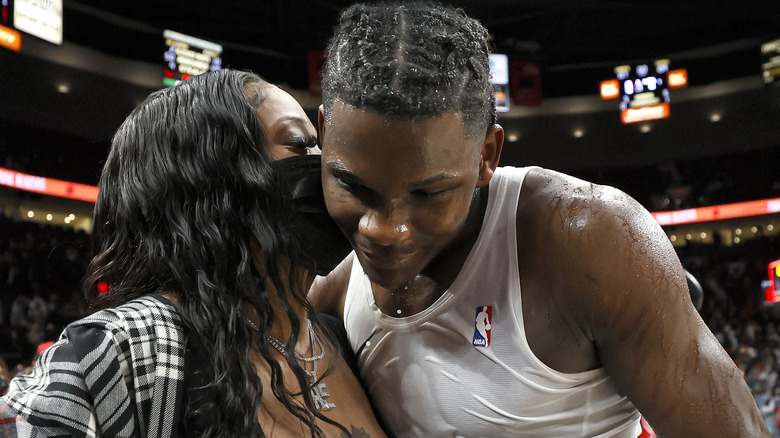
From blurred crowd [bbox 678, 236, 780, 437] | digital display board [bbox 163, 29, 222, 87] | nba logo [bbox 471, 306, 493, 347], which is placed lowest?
blurred crowd [bbox 678, 236, 780, 437]

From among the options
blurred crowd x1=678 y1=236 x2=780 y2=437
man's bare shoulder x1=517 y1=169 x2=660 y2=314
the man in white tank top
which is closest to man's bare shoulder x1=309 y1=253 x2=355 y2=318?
the man in white tank top

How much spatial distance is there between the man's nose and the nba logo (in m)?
0.32

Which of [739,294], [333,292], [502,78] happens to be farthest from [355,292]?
[739,294]

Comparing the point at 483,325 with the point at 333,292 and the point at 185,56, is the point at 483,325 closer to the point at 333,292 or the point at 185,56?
the point at 333,292

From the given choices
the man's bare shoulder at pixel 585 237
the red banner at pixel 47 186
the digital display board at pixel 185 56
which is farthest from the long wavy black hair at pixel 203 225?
the digital display board at pixel 185 56

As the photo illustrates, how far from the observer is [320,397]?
1.37 metres

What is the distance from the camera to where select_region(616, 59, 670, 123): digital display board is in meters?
10.9

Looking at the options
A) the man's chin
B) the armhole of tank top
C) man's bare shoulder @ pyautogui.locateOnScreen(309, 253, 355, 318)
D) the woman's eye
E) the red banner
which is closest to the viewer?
the man's chin

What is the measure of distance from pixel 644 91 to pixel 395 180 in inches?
426

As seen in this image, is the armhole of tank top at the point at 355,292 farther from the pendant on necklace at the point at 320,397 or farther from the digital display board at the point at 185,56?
the digital display board at the point at 185,56

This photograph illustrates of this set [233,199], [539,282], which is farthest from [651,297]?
[233,199]

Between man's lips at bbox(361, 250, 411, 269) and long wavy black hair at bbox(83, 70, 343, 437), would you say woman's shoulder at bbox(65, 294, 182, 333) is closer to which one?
long wavy black hair at bbox(83, 70, 343, 437)

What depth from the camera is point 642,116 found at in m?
10.9

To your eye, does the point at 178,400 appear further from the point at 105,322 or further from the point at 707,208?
the point at 707,208
